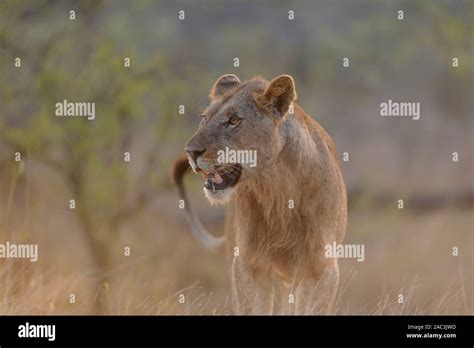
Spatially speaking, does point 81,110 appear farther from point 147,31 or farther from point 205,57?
point 205,57

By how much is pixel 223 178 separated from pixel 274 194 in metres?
0.49

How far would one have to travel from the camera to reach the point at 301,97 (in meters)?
23.6

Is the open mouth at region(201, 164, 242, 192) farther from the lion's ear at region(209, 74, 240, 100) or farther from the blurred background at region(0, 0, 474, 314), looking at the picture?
the blurred background at region(0, 0, 474, 314)

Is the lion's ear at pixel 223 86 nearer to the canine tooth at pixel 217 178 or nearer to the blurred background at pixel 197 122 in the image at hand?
the canine tooth at pixel 217 178

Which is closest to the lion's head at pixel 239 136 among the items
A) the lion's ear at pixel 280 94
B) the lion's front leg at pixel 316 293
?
the lion's ear at pixel 280 94

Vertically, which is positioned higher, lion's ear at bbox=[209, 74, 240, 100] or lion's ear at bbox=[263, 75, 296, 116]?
lion's ear at bbox=[209, 74, 240, 100]

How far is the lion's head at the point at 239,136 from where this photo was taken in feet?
27.3

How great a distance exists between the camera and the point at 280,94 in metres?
8.65

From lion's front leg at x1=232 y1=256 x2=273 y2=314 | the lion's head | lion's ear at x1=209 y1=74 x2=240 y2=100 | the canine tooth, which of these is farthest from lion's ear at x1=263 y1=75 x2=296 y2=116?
lion's front leg at x1=232 y1=256 x2=273 y2=314

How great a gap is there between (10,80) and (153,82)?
9.56ft

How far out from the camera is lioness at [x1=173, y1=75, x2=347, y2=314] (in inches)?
336

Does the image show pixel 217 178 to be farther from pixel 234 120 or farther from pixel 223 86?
pixel 223 86

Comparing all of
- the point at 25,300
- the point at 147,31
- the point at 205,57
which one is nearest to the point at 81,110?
the point at 147,31

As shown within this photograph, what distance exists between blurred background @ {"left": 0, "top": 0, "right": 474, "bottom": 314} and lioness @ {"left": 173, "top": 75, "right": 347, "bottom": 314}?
5.89 meters
